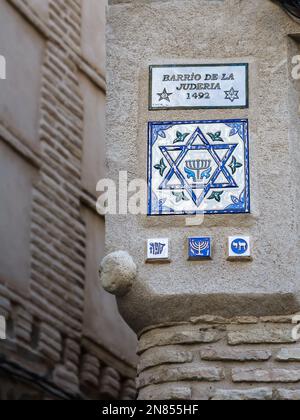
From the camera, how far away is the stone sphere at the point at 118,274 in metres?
8.71

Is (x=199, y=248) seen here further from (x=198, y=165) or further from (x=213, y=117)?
(x=213, y=117)

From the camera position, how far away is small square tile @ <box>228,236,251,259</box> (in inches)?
344

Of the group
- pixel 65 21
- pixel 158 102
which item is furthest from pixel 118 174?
pixel 65 21

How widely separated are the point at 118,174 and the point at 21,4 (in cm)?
436

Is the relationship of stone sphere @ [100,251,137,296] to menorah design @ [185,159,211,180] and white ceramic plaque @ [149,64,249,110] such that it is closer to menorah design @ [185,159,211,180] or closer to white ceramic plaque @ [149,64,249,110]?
menorah design @ [185,159,211,180]

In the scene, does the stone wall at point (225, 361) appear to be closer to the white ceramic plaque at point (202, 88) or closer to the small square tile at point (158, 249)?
the small square tile at point (158, 249)

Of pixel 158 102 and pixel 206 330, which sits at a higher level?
pixel 158 102

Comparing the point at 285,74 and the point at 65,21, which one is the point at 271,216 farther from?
the point at 65,21

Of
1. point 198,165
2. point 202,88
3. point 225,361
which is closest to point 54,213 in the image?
point 202,88

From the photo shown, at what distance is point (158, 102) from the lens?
9.16 m

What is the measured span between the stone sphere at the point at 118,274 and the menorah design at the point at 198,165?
2.16 feet

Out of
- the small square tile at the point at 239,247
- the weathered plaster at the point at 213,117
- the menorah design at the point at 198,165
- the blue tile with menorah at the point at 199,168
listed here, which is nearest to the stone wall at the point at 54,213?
the weathered plaster at the point at 213,117

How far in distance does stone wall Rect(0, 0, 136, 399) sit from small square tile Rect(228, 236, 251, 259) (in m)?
3.53
